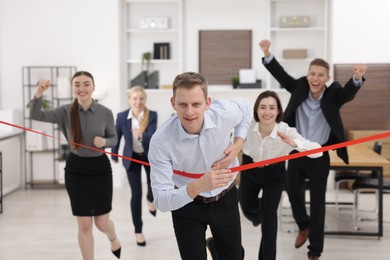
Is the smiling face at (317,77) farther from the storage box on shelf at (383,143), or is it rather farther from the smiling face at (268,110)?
the storage box on shelf at (383,143)

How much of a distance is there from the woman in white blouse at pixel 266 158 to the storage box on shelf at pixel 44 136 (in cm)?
434

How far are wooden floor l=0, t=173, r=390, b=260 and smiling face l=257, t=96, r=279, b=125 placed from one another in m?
1.33

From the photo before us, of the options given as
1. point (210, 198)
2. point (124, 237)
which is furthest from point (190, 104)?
point (124, 237)

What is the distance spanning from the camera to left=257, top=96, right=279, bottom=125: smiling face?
14.5 feet

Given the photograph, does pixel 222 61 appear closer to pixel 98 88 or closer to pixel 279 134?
pixel 98 88

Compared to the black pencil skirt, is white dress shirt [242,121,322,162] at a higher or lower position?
higher

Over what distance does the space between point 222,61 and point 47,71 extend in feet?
7.96

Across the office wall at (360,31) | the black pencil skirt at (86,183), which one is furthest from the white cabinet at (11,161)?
the office wall at (360,31)

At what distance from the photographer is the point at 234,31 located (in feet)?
28.6

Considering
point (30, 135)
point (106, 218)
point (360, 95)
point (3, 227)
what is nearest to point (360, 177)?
point (360, 95)

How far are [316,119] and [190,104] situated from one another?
7.44 ft

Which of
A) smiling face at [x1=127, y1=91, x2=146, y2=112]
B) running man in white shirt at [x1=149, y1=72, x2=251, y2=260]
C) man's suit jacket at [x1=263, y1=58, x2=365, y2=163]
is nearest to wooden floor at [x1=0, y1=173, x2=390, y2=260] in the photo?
man's suit jacket at [x1=263, y1=58, x2=365, y2=163]

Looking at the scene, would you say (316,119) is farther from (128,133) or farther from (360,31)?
(360,31)

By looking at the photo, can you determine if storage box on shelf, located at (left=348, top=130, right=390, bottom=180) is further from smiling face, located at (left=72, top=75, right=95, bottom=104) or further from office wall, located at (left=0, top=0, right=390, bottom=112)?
smiling face, located at (left=72, top=75, right=95, bottom=104)
